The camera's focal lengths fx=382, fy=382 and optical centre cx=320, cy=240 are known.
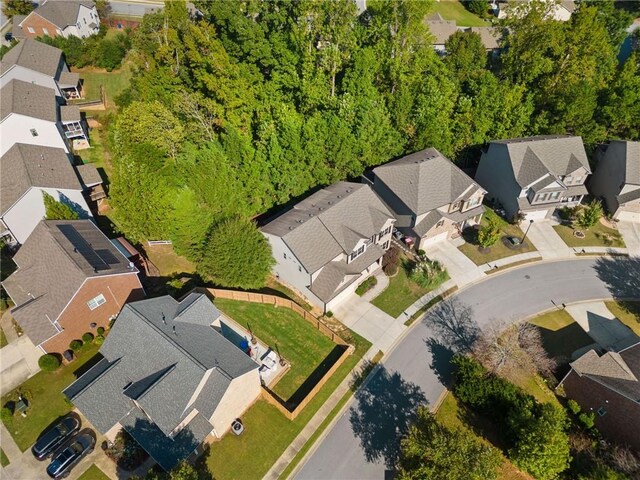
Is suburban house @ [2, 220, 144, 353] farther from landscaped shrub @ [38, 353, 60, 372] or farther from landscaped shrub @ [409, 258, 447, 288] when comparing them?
landscaped shrub @ [409, 258, 447, 288]

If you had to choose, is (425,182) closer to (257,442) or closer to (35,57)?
(257,442)

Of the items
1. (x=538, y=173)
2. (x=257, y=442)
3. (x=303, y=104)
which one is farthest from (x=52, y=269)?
(x=538, y=173)

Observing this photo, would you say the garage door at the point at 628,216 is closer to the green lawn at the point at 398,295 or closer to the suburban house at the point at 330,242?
the green lawn at the point at 398,295

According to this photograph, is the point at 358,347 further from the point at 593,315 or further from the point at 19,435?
the point at 19,435

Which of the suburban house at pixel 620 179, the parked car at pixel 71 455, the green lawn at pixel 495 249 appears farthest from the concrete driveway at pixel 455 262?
the parked car at pixel 71 455

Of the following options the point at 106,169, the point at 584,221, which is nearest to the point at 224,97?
the point at 106,169

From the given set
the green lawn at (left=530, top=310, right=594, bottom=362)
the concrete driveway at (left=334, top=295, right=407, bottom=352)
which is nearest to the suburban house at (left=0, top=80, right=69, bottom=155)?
the concrete driveway at (left=334, top=295, right=407, bottom=352)
